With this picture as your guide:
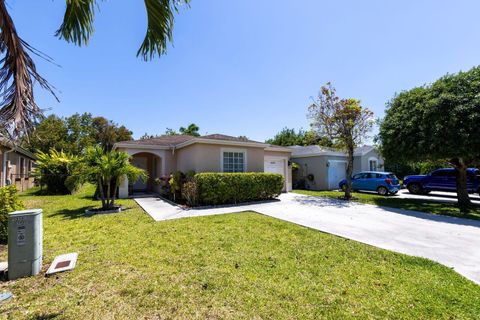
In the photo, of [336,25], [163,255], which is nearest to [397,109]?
[336,25]

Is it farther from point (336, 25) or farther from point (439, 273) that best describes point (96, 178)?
point (336, 25)

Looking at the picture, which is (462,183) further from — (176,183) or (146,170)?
(146,170)

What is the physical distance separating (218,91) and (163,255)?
45.4ft

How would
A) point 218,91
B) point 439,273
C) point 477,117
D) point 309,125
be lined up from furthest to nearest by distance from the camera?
point 218,91 < point 309,125 < point 477,117 < point 439,273

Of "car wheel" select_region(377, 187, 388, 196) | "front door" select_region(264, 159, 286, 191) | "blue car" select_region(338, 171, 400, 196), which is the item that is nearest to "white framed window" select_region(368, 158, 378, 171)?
"blue car" select_region(338, 171, 400, 196)

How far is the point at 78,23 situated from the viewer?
9.99 feet

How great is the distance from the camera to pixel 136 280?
12.5ft

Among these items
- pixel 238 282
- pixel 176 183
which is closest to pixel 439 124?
pixel 238 282

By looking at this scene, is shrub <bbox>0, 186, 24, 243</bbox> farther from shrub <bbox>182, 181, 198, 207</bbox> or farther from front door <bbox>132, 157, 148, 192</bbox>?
front door <bbox>132, 157, 148, 192</bbox>

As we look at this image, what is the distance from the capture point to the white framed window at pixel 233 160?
12.7 metres

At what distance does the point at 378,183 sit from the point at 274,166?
787 cm

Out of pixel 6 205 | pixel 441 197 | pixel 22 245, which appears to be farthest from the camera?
pixel 441 197

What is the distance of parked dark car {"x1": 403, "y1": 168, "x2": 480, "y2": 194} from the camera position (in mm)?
15000

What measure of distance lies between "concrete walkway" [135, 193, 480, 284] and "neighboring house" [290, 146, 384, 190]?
30.3 ft
